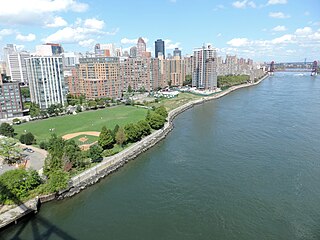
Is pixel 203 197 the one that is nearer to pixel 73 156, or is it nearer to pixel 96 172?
pixel 96 172

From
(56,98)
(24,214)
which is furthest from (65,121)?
(24,214)

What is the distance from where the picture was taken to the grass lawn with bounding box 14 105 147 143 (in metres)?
23.9

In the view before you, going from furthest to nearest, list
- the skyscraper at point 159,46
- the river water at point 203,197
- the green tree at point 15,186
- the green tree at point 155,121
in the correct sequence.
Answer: the skyscraper at point 159,46 → the green tree at point 155,121 → the green tree at point 15,186 → the river water at point 203,197

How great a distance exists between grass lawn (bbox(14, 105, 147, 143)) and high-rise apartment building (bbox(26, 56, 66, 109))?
4.22 metres

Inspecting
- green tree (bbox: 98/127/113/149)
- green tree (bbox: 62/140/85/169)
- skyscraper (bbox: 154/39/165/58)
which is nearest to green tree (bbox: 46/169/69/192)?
green tree (bbox: 62/140/85/169)

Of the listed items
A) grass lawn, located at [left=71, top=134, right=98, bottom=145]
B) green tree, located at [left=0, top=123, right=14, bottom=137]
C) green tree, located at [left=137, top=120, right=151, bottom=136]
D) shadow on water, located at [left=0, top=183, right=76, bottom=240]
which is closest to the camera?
shadow on water, located at [left=0, top=183, right=76, bottom=240]

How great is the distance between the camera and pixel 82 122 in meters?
27.5

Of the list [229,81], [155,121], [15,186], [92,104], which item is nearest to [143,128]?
[155,121]

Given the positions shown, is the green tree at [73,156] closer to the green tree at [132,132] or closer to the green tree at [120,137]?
the green tree at [120,137]

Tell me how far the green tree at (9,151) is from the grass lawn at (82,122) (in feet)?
14.0

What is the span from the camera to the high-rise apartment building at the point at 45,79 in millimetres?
31109

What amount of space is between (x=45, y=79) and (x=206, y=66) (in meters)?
33.1

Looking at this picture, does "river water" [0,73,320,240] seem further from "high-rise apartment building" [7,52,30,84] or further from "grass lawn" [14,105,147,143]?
"high-rise apartment building" [7,52,30,84]

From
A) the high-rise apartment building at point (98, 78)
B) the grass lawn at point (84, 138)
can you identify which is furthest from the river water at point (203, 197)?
the high-rise apartment building at point (98, 78)
